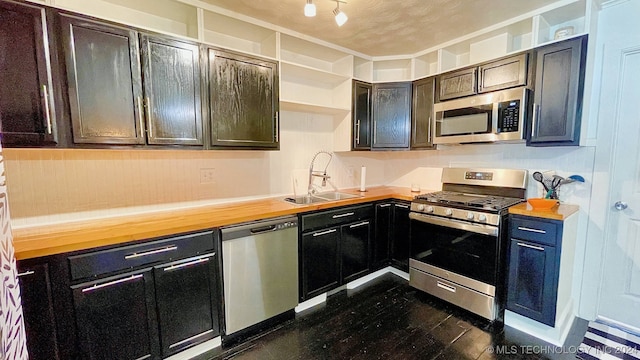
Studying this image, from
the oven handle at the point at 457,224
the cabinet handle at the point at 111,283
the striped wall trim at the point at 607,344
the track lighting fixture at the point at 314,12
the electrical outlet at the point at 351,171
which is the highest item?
the track lighting fixture at the point at 314,12

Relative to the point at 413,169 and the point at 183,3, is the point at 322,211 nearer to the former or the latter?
the point at 413,169

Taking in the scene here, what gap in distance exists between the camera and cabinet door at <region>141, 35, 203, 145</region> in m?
1.83

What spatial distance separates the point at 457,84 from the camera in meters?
2.64

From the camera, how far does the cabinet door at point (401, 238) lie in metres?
2.86

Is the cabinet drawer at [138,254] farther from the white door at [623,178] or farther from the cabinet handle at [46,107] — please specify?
the white door at [623,178]

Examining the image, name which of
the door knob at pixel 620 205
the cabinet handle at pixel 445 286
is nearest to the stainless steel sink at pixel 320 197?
the cabinet handle at pixel 445 286

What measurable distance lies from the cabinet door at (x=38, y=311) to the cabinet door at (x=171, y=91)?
3.05 ft

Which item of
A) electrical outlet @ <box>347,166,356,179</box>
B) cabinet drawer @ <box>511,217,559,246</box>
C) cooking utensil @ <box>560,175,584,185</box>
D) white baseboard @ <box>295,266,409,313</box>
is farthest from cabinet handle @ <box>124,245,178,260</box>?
cooking utensil @ <box>560,175,584,185</box>

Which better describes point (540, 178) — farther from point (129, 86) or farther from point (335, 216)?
point (129, 86)

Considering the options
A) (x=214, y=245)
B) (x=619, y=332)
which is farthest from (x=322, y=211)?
(x=619, y=332)

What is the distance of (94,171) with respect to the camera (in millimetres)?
1922

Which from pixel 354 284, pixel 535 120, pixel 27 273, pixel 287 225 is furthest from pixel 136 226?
pixel 535 120

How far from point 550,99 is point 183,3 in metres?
2.86

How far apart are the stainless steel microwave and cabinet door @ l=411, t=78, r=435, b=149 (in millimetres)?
101
